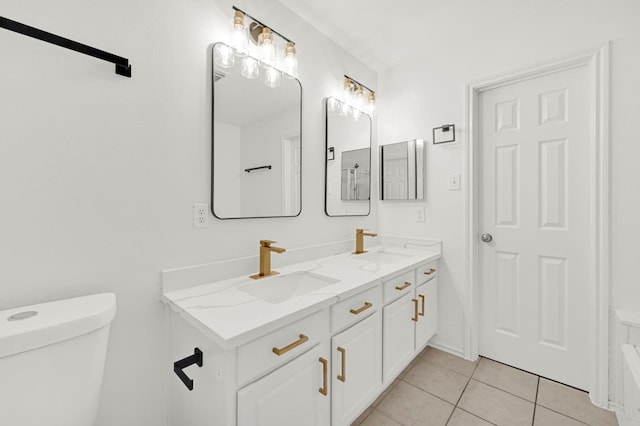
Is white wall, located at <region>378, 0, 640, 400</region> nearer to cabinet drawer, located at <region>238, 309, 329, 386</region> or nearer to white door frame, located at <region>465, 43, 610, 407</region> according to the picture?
white door frame, located at <region>465, 43, 610, 407</region>

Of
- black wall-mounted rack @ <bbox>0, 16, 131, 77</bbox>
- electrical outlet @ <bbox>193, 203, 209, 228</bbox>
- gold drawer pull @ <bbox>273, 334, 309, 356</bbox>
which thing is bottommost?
gold drawer pull @ <bbox>273, 334, 309, 356</bbox>

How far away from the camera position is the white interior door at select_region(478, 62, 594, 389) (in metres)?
1.74

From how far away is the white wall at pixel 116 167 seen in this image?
36.7 inches

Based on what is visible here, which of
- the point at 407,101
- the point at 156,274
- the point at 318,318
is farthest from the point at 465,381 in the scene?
the point at 407,101

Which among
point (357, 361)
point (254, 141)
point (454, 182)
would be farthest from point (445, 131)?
point (357, 361)

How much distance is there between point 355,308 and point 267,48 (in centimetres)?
144

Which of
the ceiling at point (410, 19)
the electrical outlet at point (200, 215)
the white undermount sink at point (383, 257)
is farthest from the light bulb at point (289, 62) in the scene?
the white undermount sink at point (383, 257)

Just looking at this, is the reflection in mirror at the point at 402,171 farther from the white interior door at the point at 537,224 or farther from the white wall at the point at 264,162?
the white wall at the point at 264,162

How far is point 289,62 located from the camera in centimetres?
166

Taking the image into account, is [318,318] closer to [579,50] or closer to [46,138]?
[46,138]

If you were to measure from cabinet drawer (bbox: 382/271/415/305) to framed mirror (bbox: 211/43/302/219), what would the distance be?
718 millimetres

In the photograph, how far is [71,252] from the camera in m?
1.02

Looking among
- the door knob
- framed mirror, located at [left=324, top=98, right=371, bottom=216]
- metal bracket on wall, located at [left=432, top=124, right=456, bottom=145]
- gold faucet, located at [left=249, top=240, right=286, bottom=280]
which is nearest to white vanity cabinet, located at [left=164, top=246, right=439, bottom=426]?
gold faucet, located at [left=249, top=240, right=286, bottom=280]

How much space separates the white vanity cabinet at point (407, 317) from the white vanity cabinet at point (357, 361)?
85mm
